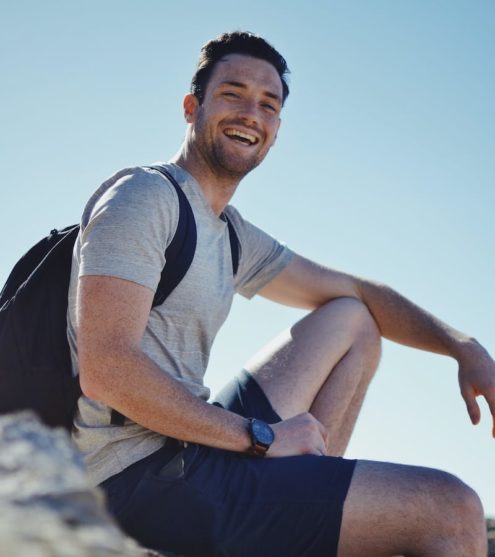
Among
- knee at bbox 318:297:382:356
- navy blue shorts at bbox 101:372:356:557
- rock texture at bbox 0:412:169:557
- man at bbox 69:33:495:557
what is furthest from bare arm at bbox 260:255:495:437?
rock texture at bbox 0:412:169:557

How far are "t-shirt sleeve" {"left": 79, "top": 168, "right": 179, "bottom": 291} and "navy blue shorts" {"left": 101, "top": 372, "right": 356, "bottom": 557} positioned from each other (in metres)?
0.90

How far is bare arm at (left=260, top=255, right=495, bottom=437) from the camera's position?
18.3 ft

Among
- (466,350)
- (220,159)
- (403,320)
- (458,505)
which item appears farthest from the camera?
(403,320)

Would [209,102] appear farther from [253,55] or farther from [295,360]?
[295,360]

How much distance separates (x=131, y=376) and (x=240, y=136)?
90.9 inches

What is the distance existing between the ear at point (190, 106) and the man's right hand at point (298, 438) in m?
2.56

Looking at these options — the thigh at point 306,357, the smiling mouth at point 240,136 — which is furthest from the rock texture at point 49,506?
the smiling mouth at point 240,136

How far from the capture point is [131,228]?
4.14 meters

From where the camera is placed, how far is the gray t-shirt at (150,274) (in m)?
4.08

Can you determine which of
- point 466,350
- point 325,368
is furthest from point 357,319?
point 466,350

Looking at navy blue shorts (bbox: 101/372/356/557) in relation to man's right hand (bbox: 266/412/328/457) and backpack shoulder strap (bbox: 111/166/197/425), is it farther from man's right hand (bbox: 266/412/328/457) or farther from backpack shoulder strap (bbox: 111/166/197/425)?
backpack shoulder strap (bbox: 111/166/197/425)

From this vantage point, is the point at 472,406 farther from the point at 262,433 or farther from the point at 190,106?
the point at 190,106

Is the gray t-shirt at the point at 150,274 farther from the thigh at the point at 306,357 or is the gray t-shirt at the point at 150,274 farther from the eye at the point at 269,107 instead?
the eye at the point at 269,107

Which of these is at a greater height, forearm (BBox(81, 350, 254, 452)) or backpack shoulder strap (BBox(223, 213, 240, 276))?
backpack shoulder strap (BBox(223, 213, 240, 276))
